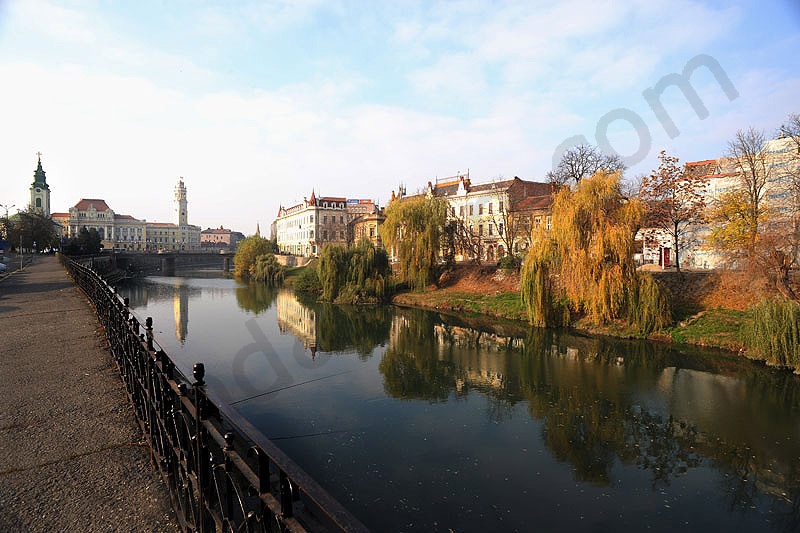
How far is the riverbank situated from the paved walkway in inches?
810

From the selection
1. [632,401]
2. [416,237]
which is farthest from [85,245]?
[632,401]

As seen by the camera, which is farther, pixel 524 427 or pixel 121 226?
pixel 121 226

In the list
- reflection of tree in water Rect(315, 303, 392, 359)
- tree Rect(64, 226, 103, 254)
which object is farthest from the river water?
tree Rect(64, 226, 103, 254)

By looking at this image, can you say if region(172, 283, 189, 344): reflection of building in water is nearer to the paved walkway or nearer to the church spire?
the paved walkway

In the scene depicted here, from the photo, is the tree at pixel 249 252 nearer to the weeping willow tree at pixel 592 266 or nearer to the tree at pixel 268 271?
the tree at pixel 268 271

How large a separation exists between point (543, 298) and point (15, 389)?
21.3 metres

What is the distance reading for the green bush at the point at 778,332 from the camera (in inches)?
610

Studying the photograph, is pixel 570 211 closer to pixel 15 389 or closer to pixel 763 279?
pixel 763 279

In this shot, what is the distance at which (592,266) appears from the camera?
21281 millimetres

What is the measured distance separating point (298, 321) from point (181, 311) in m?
8.61

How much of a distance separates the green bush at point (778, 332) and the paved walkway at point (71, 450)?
1939cm

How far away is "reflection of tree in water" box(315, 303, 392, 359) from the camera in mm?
19812

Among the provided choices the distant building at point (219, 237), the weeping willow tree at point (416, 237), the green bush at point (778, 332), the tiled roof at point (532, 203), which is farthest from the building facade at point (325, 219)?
the distant building at point (219, 237)

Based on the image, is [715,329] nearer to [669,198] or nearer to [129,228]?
[669,198]
